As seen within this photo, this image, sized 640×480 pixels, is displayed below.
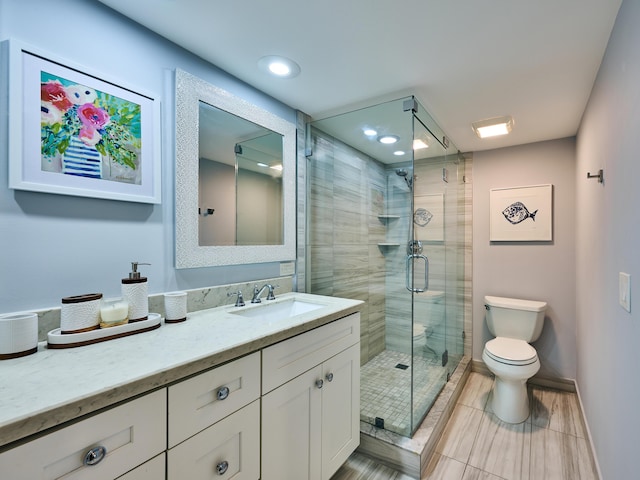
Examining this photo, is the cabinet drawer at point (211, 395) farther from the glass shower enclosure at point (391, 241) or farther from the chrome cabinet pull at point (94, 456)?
the glass shower enclosure at point (391, 241)

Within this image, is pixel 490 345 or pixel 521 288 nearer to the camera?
pixel 490 345

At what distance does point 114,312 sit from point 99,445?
0.50 meters

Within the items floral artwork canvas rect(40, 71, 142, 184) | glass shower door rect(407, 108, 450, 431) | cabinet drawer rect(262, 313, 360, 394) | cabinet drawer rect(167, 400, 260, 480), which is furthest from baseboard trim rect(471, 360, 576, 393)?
floral artwork canvas rect(40, 71, 142, 184)

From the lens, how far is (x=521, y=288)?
2.88m

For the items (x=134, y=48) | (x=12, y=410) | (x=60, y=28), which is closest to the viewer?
(x=12, y=410)

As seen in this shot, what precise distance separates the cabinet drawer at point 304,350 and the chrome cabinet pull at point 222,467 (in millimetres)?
243

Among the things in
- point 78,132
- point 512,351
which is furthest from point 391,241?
point 78,132

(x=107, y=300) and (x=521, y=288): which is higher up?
(x=107, y=300)

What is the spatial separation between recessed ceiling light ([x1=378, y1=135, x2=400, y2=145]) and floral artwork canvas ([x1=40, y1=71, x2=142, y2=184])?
Result: 159cm

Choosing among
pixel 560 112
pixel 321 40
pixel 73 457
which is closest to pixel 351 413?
pixel 73 457

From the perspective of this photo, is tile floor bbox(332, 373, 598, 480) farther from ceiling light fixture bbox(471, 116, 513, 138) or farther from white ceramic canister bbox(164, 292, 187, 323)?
ceiling light fixture bbox(471, 116, 513, 138)

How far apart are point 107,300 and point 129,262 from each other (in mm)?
169

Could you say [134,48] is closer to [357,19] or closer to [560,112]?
[357,19]

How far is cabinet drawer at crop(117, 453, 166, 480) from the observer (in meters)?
0.80
